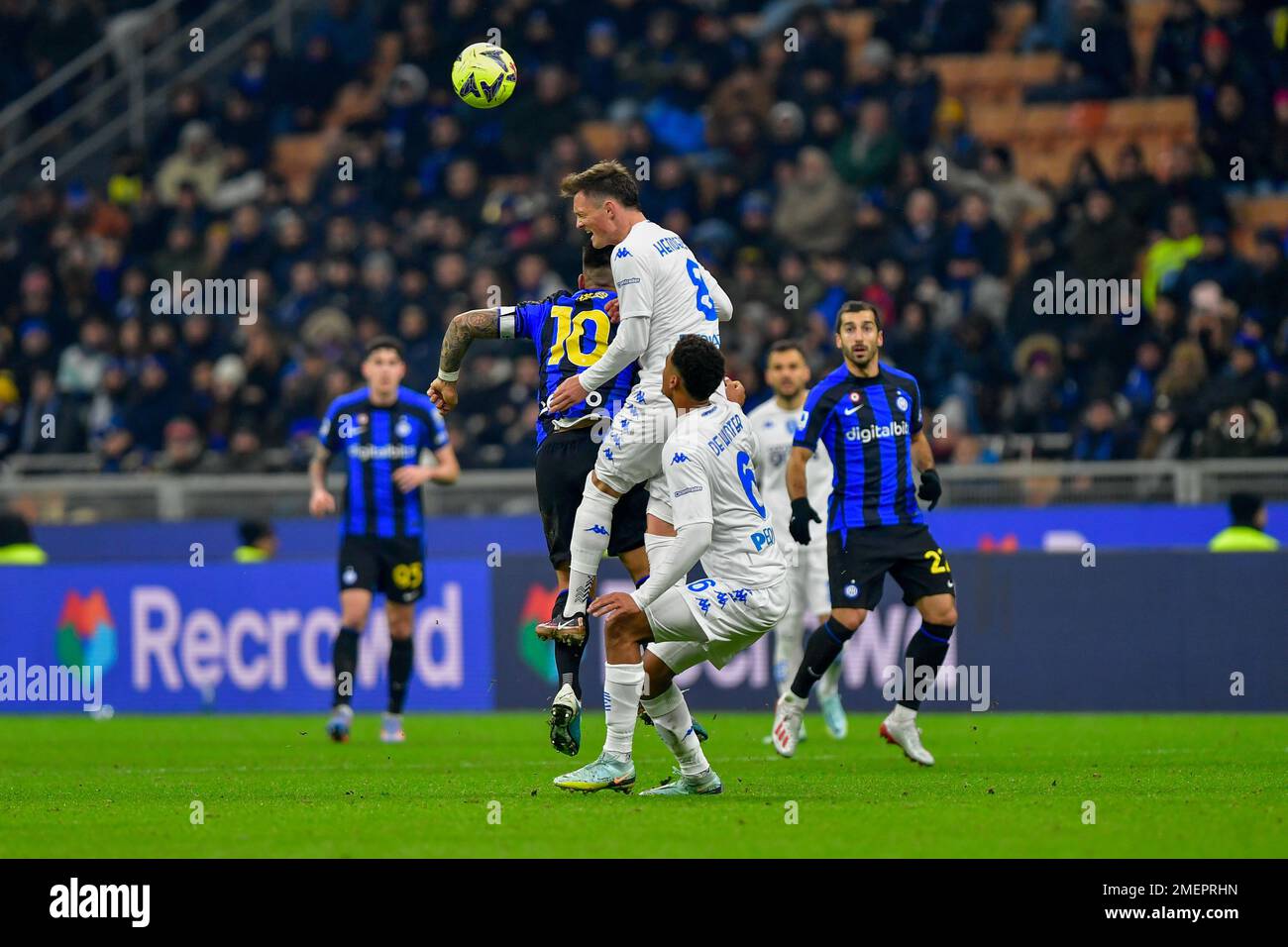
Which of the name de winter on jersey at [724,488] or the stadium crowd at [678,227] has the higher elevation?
the stadium crowd at [678,227]

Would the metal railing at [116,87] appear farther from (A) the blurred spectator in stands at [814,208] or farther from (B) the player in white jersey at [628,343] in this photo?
(B) the player in white jersey at [628,343]

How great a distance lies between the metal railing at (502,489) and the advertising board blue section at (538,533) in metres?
0.09

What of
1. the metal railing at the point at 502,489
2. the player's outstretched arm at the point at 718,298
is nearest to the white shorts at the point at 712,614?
the player's outstretched arm at the point at 718,298

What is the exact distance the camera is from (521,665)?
16.2 metres

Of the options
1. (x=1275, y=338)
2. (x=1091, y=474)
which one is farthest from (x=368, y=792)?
(x=1275, y=338)

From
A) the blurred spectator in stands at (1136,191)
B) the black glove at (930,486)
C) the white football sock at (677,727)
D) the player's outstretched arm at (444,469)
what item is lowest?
the white football sock at (677,727)

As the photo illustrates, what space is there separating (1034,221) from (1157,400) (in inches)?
124

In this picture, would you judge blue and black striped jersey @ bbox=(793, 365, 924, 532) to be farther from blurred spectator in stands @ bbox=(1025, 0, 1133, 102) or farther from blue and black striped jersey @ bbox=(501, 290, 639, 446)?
blurred spectator in stands @ bbox=(1025, 0, 1133, 102)

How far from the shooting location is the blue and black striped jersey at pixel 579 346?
946 cm

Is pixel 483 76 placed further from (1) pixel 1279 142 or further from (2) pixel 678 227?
(1) pixel 1279 142

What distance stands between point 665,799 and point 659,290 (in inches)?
89.4

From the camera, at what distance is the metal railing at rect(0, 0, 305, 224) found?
24875 millimetres

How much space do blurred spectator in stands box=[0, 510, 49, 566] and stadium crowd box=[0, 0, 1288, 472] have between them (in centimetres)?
187

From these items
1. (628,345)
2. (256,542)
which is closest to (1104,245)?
(256,542)
